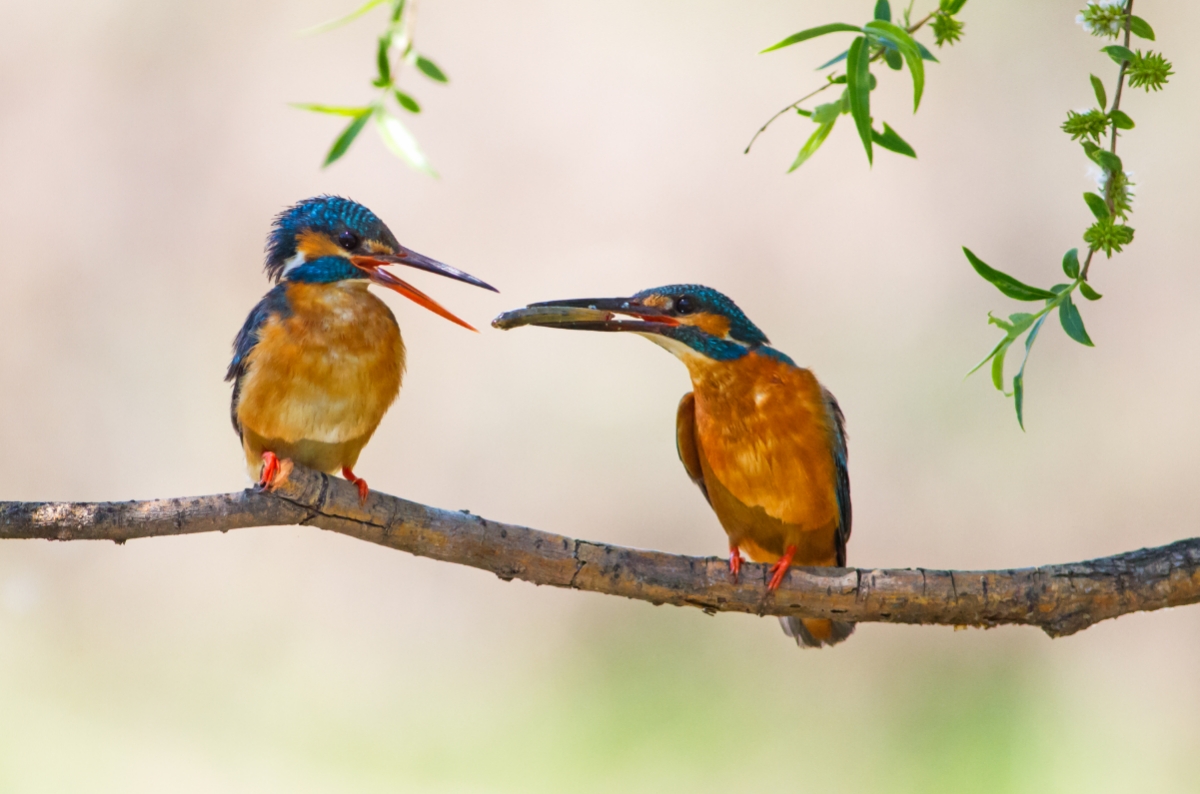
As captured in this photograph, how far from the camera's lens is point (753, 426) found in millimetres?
1826

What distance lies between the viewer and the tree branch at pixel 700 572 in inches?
55.3

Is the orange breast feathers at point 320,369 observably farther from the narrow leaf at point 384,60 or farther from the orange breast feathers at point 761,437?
the narrow leaf at point 384,60

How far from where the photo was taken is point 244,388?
1620mm

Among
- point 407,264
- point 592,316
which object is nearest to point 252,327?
point 407,264

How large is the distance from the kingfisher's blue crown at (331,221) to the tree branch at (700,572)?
40 centimetres

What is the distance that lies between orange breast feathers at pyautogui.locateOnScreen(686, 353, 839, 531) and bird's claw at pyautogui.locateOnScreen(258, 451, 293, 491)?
28.5 inches

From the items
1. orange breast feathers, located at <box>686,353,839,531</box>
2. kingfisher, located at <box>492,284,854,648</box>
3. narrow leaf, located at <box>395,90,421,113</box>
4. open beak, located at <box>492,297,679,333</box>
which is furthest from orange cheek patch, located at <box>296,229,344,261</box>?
narrow leaf, located at <box>395,90,421,113</box>

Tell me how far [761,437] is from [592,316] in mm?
415

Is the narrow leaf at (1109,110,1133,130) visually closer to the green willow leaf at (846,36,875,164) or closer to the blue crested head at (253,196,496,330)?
the green willow leaf at (846,36,875,164)

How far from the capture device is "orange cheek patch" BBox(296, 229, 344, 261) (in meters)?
1.63

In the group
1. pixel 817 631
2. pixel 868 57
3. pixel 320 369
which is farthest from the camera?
pixel 817 631

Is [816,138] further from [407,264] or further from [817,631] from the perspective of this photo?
[817,631]

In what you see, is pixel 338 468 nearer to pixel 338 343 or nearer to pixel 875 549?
pixel 338 343

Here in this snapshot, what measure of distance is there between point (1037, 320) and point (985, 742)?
2.52m
